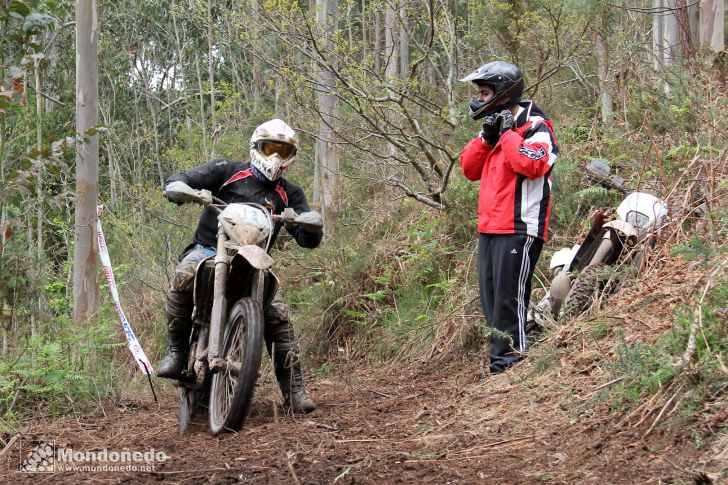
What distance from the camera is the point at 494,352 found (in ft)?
21.6

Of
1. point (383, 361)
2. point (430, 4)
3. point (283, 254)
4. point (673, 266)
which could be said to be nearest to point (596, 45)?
point (430, 4)

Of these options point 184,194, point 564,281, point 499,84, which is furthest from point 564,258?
point 184,194

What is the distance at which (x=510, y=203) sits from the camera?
6.51 meters

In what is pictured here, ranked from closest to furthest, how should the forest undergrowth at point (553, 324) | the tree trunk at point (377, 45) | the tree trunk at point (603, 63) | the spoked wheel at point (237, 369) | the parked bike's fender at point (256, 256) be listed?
1. the forest undergrowth at point (553, 324)
2. the spoked wheel at point (237, 369)
3. the parked bike's fender at point (256, 256)
4. the tree trunk at point (377, 45)
5. the tree trunk at point (603, 63)

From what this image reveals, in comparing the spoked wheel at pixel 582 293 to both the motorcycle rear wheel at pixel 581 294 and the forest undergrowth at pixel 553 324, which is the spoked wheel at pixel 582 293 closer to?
the motorcycle rear wheel at pixel 581 294

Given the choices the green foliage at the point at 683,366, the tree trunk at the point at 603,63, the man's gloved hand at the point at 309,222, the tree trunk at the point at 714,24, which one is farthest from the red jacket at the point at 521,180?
the tree trunk at the point at 714,24

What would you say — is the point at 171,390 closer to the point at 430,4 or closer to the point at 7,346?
the point at 7,346

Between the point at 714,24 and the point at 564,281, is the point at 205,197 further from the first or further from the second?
the point at 714,24

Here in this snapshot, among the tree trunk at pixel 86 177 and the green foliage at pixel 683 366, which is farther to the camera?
the tree trunk at pixel 86 177

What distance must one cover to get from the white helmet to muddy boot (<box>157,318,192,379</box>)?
4.08 feet

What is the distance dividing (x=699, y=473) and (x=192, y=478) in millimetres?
2388

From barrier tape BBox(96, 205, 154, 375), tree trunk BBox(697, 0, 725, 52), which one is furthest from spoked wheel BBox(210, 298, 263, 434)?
tree trunk BBox(697, 0, 725, 52)

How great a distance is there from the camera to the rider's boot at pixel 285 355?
656 centimetres

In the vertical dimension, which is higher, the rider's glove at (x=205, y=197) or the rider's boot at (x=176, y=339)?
the rider's glove at (x=205, y=197)
